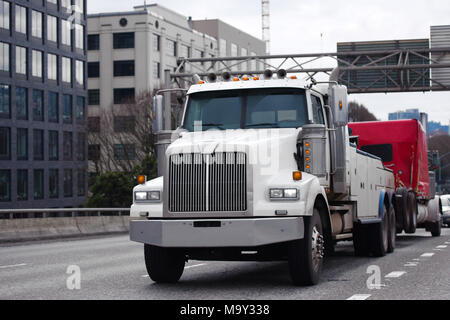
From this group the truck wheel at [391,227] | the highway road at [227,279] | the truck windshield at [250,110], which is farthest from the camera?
the truck wheel at [391,227]

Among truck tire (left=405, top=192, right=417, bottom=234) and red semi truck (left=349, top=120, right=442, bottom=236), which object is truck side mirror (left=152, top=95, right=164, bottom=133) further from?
truck tire (left=405, top=192, right=417, bottom=234)

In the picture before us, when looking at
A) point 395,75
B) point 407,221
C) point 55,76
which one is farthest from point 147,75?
point 407,221

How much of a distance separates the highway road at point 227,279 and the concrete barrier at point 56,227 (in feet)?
21.0

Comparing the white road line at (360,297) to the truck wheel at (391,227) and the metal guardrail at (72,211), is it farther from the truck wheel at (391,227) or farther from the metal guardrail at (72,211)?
the metal guardrail at (72,211)

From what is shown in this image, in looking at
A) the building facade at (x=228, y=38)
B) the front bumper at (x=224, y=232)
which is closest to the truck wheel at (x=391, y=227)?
the front bumper at (x=224, y=232)

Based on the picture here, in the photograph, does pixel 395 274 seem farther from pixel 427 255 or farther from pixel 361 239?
pixel 427 255

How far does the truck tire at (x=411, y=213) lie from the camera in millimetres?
19464

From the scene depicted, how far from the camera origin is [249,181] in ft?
33.4

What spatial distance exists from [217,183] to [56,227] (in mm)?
17417

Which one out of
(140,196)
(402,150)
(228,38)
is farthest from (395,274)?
(228,38)

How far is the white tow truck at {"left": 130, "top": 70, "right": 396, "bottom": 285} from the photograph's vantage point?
1018cm

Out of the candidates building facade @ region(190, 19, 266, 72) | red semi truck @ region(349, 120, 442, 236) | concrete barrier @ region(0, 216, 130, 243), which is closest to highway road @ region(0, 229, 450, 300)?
red semi truck @ region(349, 120, 442, 236)

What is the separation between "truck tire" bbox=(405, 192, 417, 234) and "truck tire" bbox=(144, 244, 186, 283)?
9.01 meters

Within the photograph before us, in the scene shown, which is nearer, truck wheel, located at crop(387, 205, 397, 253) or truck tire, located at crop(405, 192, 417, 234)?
truck wheel, located at crop(387, 205, 397, 253)
